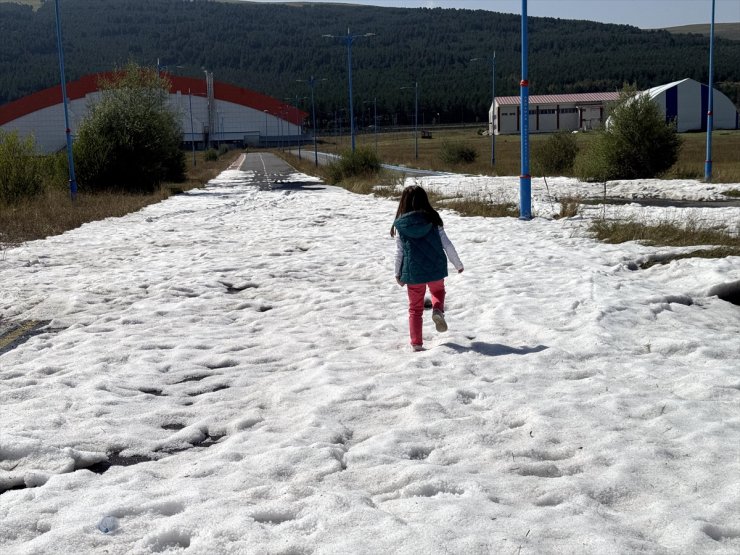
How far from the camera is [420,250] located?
7293mm

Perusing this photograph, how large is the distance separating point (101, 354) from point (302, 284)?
13.2 ft

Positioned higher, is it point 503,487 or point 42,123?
point 42,123

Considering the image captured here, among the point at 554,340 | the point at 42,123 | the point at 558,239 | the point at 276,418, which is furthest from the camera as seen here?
the point at 42,123

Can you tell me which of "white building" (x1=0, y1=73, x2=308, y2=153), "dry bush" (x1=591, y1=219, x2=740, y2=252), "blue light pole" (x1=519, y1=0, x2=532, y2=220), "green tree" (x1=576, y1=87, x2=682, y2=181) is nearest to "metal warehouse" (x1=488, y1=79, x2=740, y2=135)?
"white building" (x1=0, y1=73, x2=308, y2=153)

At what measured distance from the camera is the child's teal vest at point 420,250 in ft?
23.6

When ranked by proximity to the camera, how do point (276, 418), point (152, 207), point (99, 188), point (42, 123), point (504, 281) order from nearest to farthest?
point (276, 418) < point (504, 281) < point (152, 207) < point (99, 188) < point (42, 123)

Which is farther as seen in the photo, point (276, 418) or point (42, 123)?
point (42, 123)

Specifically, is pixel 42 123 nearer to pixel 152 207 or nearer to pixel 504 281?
pixel 152 207

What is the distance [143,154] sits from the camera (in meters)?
36.1

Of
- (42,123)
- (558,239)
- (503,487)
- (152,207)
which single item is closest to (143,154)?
(152,207)

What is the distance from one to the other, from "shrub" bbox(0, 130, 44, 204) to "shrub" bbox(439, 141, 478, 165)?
3736 cm

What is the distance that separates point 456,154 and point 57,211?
4130 cm

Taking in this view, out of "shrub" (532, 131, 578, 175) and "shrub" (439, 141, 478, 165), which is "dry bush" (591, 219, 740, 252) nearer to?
"shrub" (532, 131, 578, 175)

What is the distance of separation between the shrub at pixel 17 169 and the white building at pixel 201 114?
7911cm
